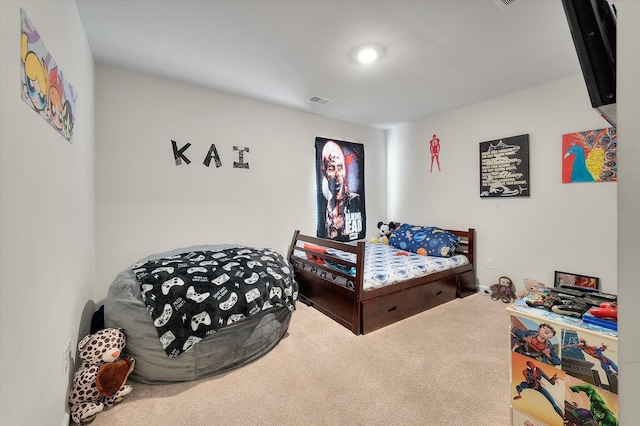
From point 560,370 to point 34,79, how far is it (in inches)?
97.5

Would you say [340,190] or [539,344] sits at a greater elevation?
[340,190]

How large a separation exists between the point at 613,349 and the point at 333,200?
307cm

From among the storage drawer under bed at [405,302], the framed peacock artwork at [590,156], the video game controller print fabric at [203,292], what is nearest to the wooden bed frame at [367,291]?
the storage drawer under bed at [405,302]

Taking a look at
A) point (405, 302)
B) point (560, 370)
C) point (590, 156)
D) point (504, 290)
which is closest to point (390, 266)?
point (405, 302)

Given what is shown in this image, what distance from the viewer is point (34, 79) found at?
3.41 ft

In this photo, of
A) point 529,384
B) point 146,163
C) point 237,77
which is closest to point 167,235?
point 146,163

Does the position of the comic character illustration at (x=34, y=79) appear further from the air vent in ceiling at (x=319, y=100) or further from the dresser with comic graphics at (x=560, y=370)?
the air vent in ceiling at (x=319, y=100)

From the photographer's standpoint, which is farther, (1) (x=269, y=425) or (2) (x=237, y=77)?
(2) (x=237, y=77)

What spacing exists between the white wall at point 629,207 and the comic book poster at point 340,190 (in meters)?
3.32

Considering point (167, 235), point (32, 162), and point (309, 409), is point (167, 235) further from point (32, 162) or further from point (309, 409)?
point (309, 409)

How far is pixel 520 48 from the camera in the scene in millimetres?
2141

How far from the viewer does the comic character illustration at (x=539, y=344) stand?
3.85ft

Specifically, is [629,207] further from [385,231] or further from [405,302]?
[385,231]

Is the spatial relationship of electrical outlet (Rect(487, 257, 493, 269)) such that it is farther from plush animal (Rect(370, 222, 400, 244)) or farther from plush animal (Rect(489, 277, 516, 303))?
plush animal (Rect(370, 222, 400, 244))
